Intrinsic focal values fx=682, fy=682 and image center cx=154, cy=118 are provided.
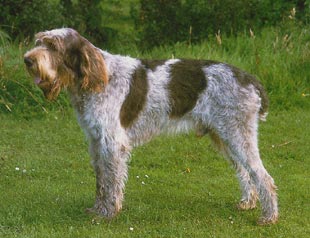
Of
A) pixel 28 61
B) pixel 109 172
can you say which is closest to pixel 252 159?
pixel 109 172

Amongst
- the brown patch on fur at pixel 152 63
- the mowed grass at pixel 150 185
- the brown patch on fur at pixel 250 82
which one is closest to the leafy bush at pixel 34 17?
the mowed grass at pixel 150 185

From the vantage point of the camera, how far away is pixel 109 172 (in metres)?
6.28

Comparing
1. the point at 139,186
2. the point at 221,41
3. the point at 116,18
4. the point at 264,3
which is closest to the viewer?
the point at 139,186

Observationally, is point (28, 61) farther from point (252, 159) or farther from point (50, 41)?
point (252, 159)

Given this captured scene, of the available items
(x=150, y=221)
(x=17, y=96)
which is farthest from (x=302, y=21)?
(x=150, y=221)

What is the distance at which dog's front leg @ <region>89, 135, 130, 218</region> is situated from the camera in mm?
6223

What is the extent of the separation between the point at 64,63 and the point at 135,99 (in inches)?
29.3

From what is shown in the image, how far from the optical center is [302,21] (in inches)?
494

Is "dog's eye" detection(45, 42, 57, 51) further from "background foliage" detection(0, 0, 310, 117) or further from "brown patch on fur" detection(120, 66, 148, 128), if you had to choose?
"background foliage" detection(0, 0, 310, 117)

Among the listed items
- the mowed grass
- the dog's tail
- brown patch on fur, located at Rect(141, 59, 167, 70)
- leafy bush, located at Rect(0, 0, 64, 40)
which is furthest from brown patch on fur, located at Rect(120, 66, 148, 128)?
leafy bush, located at Rect(0, 0, 64, 40)

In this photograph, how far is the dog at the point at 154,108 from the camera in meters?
6.19

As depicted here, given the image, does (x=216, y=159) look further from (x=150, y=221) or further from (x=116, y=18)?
(x=116, y=18)

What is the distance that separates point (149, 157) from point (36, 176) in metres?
1.41

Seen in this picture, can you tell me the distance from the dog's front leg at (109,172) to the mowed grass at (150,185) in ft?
0.44
